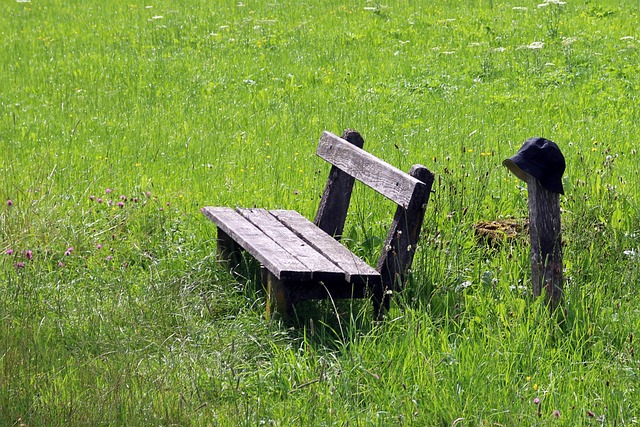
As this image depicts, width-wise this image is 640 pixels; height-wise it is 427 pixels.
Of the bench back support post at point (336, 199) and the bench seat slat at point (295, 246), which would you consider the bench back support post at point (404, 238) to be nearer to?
the bench seat slat at point (295, 246)

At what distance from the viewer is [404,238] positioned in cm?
468

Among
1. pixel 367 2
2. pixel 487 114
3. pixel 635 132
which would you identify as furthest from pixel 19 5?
pixel 635 132

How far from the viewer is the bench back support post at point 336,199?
5621mm

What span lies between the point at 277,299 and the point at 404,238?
2.28ft

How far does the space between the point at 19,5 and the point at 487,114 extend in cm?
1157

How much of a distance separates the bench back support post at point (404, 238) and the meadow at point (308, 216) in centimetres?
12

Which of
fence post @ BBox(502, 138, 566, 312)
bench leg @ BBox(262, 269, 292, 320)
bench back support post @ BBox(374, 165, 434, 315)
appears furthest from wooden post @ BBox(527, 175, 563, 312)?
bench leg @ BBox(262, 269, 292, 320)

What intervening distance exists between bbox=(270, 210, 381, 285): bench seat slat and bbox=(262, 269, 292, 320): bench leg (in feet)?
1.02

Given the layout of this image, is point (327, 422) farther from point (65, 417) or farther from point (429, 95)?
point (429, 95)

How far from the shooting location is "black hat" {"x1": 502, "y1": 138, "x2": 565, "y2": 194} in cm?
445

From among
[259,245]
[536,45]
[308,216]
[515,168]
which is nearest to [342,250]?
[259,245]

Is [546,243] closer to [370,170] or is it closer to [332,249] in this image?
[370,170]

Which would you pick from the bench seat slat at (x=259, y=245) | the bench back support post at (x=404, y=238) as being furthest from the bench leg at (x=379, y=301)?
the bench seat slat at (x=259, y=245)

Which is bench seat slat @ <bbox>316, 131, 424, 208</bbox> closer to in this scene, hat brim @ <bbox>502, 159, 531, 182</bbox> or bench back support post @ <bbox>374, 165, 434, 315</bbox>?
bench back support post @ <bbox>374, 165, 434, 315</bbox>
